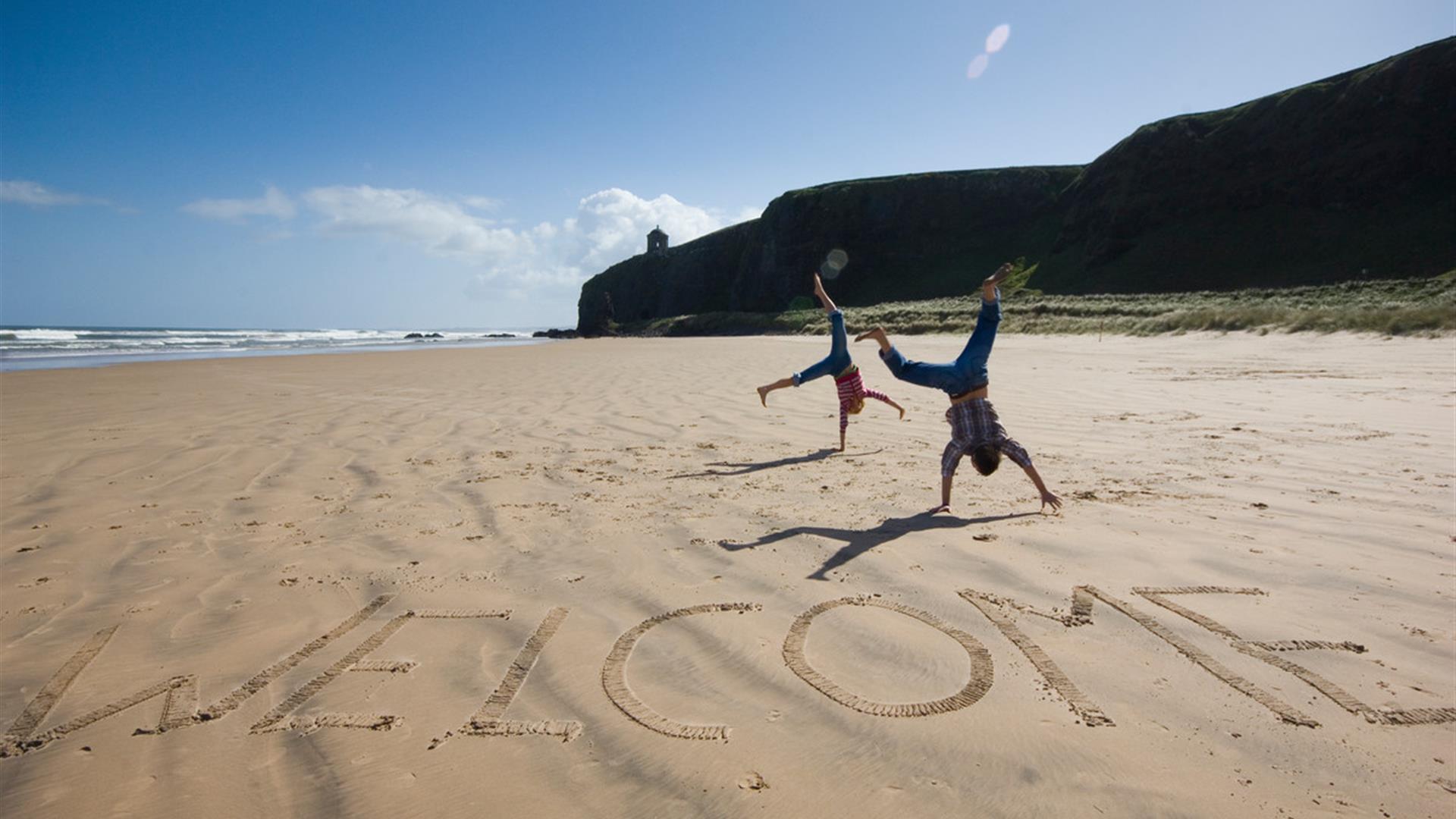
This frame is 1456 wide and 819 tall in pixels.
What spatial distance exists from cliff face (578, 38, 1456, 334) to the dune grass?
50.3ft

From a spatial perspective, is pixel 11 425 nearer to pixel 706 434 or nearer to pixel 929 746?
pixel 706 434

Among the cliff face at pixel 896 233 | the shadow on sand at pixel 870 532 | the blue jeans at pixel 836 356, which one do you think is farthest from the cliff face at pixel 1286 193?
the shadow on sand at pixel 870 532

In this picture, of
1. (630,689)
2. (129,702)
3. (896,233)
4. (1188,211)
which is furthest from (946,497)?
(896,233)

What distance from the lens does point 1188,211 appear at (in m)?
49.8

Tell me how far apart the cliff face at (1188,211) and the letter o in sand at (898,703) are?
152 ft

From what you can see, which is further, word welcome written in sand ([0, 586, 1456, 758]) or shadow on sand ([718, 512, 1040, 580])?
shadow on sand ([718, 512, 1040, 580])

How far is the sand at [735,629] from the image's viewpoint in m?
1.97

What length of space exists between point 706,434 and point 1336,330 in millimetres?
16144

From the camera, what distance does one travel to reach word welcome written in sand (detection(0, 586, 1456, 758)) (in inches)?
87.2

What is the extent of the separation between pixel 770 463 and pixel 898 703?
12.1 feet

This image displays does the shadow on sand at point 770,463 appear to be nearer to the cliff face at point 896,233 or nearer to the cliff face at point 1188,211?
the cliff face at point 1188,211

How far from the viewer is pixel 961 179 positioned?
69.6 metres

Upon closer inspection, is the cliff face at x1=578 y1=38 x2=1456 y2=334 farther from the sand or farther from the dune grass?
the sand

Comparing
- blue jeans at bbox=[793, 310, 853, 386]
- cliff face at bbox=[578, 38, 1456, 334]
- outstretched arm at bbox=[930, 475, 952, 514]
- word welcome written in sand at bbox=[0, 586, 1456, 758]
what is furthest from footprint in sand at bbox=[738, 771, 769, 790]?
cliff face at bbox=[578, 38, 1456, 334]
